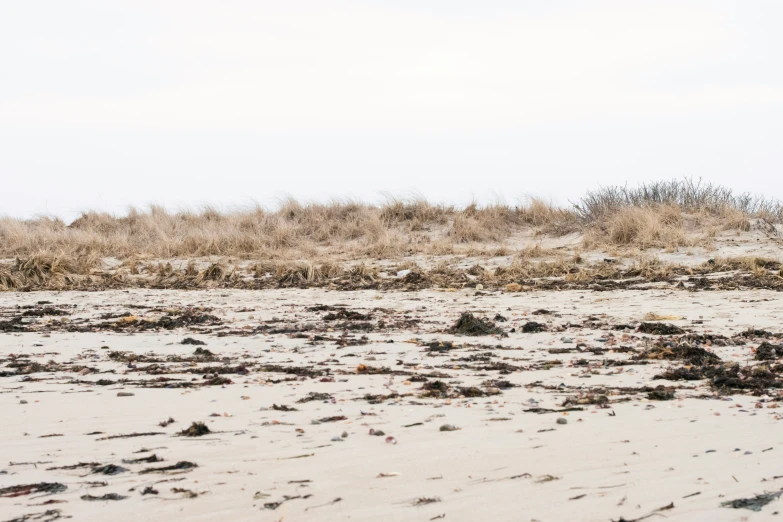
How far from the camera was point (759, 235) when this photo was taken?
46.0ft

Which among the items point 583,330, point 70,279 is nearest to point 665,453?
point 583,330

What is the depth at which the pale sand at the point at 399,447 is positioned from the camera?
2.49 m

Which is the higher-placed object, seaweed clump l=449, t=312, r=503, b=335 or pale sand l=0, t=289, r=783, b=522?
pale sand l=0, t=289, r=783, b=522

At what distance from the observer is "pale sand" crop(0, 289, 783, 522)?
249 cm

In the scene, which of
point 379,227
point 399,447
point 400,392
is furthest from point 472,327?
point 379,227

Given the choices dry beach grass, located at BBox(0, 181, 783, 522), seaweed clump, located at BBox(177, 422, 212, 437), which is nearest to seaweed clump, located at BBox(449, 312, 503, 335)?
dry beach grass, located at BBox(0, 181, 783, 522)

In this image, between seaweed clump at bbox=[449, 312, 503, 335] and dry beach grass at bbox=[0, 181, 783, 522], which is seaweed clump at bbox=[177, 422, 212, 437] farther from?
seaweed clump at bbox=[449, 312, 503, 335]

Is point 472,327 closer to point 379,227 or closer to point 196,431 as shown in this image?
point 196,431

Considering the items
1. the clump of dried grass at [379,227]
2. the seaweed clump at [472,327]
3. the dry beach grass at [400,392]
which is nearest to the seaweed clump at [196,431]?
the dry beach grass at [400,392]

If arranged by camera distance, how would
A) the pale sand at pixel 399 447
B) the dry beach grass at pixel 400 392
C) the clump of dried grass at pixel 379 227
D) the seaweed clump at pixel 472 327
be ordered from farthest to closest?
the clump of dried grass at pixel 379 227 → the seaweed clump at pixel 472 327 → the dry beach grass at pixel 400 392 → the pale sand at pixel 399 447

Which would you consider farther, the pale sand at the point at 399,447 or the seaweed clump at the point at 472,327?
the seaweed clump at the point at 472,327

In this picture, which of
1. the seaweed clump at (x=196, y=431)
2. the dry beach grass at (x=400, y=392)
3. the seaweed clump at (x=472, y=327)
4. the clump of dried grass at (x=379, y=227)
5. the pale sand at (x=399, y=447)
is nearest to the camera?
the pale sand at (x=399, y=447)

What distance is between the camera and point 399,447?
3164 millimetres

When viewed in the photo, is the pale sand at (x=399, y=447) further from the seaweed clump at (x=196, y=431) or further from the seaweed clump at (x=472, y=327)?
the seaweed clump at (x=472, y=327)
